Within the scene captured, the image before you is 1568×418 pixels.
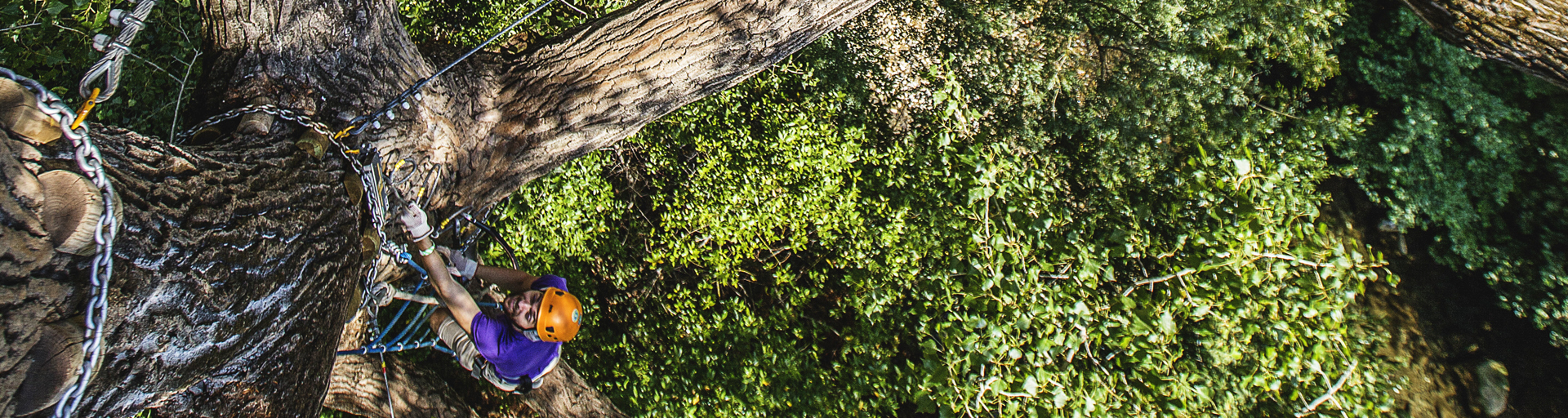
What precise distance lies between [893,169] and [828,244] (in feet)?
2.09

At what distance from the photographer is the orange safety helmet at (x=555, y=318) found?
307 centimetres

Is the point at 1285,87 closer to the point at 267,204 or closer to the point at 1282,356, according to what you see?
the point at 1282,356

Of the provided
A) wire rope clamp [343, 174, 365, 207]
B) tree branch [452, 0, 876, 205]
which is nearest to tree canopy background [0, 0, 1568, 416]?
tree branch [452, 0, 876, 205]

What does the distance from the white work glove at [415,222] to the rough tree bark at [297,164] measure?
90 mm

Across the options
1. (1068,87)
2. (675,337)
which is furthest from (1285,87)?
(675,337)

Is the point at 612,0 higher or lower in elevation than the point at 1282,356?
higher

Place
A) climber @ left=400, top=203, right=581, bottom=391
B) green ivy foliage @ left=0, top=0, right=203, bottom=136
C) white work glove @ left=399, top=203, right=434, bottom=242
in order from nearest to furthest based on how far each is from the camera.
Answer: white work glove @ left=399, top=203, right=434, bottom=242
climber @ left=400, top=203, right=581, bottom=391
green ivy foliage @ left=0, top=0, right=203, bottom=136

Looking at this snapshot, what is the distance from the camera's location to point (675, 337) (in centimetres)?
443

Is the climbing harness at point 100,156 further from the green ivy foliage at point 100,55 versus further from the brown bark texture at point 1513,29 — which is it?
the brown bark texture at point 1513,29

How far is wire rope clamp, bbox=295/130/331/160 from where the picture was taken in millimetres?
2057

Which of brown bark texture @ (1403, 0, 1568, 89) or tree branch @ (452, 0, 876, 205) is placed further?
tree branch @ (452, 0, 876, 205)

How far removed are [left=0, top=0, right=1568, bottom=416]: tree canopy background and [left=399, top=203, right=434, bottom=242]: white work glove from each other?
169cm

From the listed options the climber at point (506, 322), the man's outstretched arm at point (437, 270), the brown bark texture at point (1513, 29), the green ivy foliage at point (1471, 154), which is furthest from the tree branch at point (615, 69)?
the green ivy foliage at point (1471, 154)

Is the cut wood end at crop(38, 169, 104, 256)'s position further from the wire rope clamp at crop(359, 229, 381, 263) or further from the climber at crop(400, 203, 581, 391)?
the climber at crop(400, 203, 581, 391)
